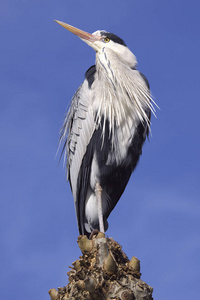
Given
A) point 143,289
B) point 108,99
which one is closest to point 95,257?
point 143,289

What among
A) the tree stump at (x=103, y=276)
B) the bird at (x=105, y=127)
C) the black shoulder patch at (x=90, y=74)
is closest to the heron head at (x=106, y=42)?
the bird at (x=105, y=127)

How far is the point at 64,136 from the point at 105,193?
1189 millimetres

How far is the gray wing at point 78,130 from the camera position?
6.43 meters

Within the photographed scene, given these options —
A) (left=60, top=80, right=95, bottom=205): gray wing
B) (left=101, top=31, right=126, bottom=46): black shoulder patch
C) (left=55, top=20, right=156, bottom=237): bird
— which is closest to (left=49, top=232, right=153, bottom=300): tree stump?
(left=55, top=20, right=156, bottom=237): bird

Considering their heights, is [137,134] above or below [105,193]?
above

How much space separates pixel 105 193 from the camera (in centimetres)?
653

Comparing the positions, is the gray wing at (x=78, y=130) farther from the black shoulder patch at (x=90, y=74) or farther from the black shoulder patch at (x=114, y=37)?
the black shoulder patch at (x=114, y=37)

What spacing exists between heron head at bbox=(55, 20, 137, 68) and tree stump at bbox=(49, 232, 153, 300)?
124 inches

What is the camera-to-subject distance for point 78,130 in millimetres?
6586

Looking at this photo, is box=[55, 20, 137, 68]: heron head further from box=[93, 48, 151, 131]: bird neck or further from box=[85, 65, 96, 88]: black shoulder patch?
box=[85, 65, 96, 88]: black shoulder patch

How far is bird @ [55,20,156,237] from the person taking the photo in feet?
20.4

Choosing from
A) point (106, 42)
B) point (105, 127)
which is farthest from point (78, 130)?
point (106, 42)

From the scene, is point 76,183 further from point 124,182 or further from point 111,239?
point 111,239

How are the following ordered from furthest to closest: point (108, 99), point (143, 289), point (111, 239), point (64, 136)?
1. point (64, 136)
2. point (108, 99)
3. point (111, 239)
4. point (143, 289)
